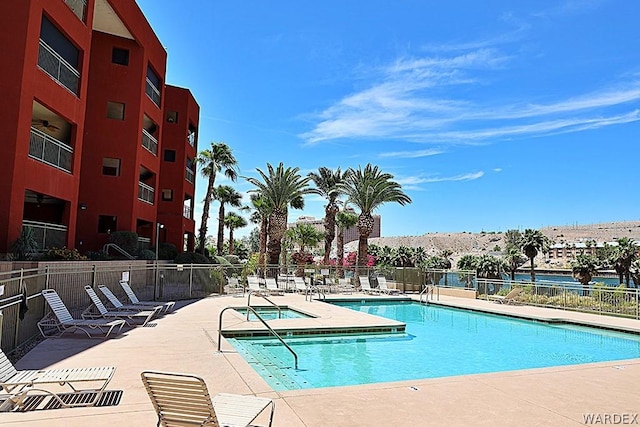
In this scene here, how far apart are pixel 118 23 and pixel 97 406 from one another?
1907 cm

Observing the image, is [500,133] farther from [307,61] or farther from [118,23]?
[118,23]

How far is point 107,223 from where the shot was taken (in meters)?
21.0

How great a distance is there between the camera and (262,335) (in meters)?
11.5

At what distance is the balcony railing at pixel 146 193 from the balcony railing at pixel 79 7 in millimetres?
8349

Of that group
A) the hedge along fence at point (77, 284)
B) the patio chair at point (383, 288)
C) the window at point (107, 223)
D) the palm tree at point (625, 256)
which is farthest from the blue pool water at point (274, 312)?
the palm tree at point (625, 256)

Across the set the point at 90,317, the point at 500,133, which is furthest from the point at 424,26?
the point at 500,133

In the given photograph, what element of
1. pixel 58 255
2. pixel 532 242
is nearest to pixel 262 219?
pixel 58 255

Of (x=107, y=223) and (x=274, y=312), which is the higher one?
(x=107, y=223)

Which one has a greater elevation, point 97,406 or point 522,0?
point 522,0

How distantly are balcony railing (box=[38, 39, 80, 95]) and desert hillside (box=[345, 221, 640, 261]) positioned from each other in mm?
116948

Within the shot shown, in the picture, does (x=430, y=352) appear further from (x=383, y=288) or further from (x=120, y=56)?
(x=120, y=56)

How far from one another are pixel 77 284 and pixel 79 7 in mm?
10411

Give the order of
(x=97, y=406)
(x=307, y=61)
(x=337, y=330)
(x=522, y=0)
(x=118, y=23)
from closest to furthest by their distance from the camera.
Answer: (x=97, y=406) → (x=337, y=330) → (x=522, y=0) → (x=118, y=23) → (x=307, y=61)

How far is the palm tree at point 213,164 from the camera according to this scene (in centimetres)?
3597
